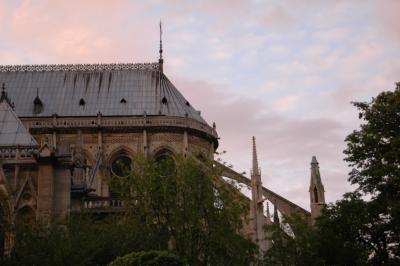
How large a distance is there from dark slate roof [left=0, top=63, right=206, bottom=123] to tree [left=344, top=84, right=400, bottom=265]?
67.3ft

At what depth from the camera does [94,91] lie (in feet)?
152

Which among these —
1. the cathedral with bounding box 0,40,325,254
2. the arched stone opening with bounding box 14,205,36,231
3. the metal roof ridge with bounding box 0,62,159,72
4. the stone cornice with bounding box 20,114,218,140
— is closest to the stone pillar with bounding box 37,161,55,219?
the arched stone opening with bounding box 14,205,36,231

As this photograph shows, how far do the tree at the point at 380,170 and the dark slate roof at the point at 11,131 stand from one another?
11.7m

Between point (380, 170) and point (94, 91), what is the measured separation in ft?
87.0

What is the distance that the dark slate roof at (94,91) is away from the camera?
4488 cm

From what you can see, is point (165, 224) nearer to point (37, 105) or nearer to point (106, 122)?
point (106, 122)

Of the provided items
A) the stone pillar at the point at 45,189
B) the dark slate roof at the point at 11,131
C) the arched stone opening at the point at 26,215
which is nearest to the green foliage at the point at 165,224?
the stone pillar at the point at 45,189

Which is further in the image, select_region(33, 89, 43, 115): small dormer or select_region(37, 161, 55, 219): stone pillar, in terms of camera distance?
select_region(33, 89, 43, 115): small dormer

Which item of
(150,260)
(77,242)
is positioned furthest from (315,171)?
(150,260)

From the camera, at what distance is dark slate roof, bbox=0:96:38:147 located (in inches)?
1066

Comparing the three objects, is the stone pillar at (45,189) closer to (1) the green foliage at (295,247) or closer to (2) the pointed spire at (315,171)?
(1) the green foliage at (295,247)

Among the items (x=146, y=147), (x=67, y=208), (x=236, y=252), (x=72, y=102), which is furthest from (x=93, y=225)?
(x=72, y=102)

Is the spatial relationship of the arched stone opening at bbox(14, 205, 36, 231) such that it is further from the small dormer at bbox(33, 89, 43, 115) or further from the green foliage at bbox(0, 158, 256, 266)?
the small dormer at bbox(33, 89, 43, 115)

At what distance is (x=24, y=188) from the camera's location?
2533 centimetres
